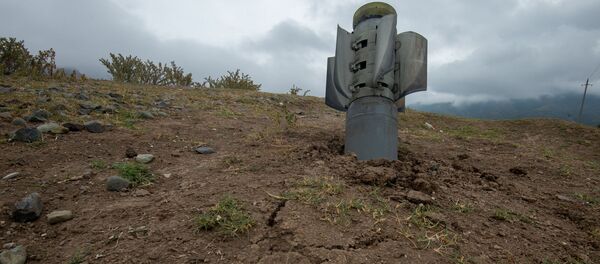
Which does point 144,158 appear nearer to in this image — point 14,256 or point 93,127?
point 93,127

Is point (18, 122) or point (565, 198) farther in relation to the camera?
point (18, 122)

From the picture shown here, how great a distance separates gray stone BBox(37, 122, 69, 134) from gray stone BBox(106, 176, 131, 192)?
1546 mm

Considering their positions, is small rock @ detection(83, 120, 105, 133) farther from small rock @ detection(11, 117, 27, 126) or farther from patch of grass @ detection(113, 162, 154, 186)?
patch of grass @ detection(113, 162, 154, 186)

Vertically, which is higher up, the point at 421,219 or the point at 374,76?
the point at 374,76

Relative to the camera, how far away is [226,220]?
212cm

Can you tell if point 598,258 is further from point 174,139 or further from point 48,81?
point 48,81

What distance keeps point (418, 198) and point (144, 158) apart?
7.91 feet

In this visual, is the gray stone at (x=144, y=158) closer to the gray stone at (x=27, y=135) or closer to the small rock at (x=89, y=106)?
the gray stone at (x=27, y=135)

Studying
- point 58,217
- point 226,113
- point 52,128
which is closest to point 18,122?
point 52,128

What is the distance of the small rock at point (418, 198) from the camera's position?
2.56 m

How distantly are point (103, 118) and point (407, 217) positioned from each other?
4.01 m

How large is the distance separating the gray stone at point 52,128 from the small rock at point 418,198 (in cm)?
351

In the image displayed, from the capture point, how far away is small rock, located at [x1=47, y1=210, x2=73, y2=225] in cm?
213

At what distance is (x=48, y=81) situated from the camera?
7.10 m
